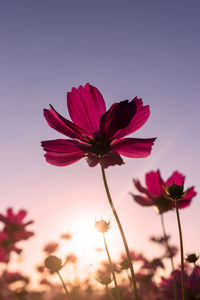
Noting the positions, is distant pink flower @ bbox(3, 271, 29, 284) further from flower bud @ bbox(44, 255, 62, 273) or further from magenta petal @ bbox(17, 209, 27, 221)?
flower bud @ bbox(44, 255, 62, 273)

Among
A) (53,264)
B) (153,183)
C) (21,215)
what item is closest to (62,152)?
(53,264)

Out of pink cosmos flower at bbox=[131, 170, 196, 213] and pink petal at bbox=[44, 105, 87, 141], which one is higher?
pink petal at bbox=[44, 105, 87, 141]

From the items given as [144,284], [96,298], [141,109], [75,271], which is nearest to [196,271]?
[141,109]

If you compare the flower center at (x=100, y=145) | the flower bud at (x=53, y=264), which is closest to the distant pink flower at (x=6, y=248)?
the flower bud at (x=53, y=264)

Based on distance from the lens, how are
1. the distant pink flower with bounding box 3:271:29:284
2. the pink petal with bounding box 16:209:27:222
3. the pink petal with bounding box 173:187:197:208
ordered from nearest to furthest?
the pink petal with bounding box 173:187:197:208 < the pink petal with bounding box 16:209:27:222 < the distant pink flower with bounding box 3:271:29:284

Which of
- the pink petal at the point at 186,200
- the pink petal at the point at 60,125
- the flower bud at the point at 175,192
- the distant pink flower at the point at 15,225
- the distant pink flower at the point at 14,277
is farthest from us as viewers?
the distant pink flower at the point at 14,277

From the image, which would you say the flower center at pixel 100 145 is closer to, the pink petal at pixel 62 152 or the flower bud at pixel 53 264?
the pink petal at pixel 62 152

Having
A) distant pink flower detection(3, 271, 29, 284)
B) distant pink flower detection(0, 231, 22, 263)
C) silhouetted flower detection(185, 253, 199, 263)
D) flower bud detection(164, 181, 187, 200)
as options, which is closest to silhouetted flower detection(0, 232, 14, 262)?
distant pink flower detection(0, 231, 22, 263)

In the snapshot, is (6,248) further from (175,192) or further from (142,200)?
(175,192)
